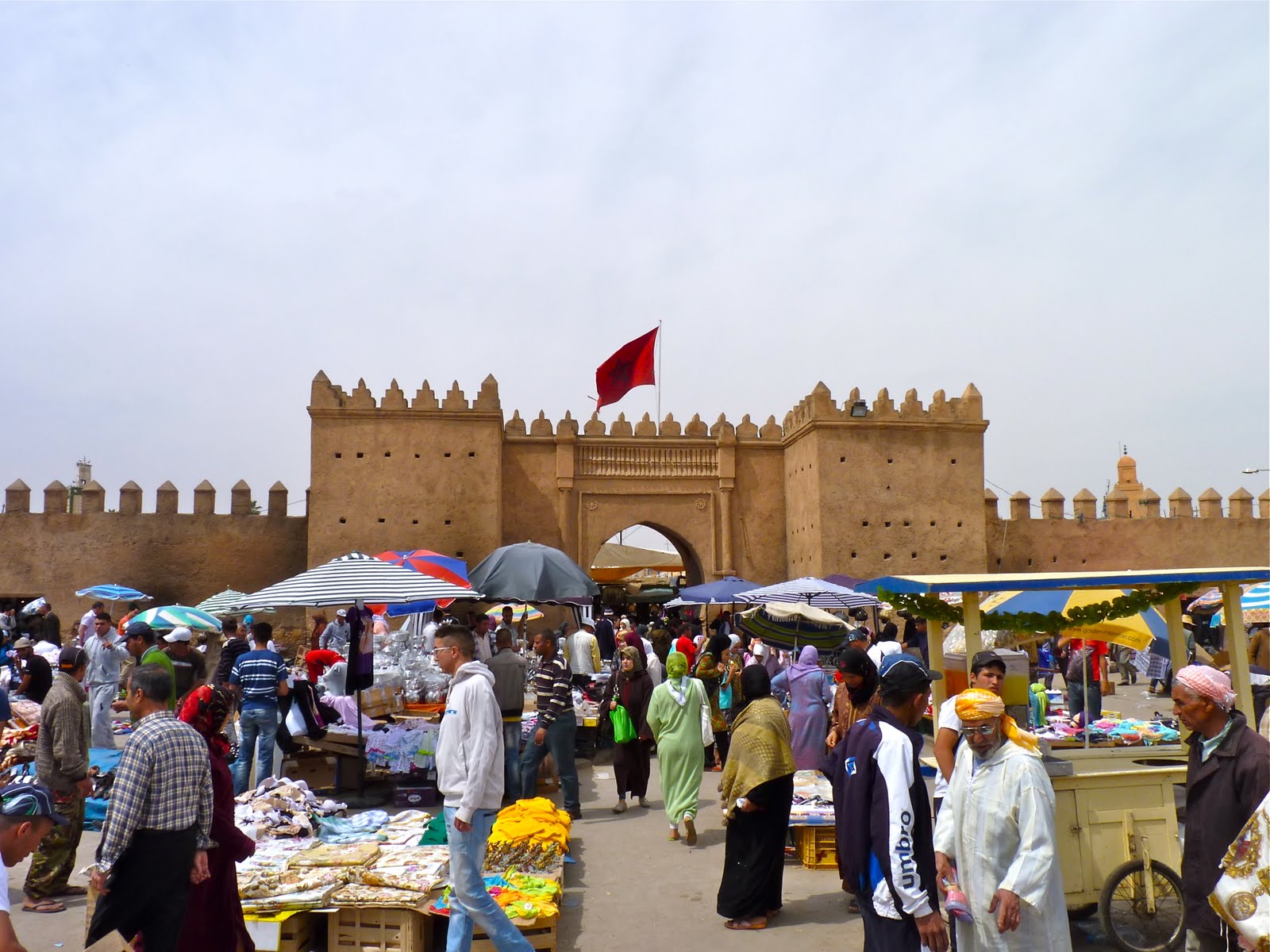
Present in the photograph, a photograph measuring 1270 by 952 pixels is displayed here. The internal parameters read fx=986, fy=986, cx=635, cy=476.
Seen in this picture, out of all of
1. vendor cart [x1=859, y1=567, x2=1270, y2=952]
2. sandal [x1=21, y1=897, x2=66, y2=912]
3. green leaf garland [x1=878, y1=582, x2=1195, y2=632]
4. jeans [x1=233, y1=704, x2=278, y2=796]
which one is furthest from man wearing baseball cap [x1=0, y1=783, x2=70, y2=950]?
jeans [x1=233, y1=704, x2=278, y2=796]

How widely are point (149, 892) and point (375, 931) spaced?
1.56 metres

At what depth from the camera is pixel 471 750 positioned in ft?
15.4

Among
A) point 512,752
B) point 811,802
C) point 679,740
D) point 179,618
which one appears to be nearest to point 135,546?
point 179,618

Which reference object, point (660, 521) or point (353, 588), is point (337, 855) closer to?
point (353, 588)

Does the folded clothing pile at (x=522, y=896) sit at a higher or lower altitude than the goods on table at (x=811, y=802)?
lower

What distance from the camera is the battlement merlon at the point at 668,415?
66.2 feet

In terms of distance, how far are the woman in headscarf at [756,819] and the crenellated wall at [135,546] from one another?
17.8 meters

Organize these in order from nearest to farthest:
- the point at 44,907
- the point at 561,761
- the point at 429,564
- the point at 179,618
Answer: the point at 44,907 → the point at 561,761 → the point at 429,564 → the point at 179,618

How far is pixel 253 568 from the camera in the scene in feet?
71.0

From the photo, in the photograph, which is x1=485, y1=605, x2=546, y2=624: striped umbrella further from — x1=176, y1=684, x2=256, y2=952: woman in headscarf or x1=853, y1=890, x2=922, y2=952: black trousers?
x1=853, y1=890, x2=922, y2=952: black trousers

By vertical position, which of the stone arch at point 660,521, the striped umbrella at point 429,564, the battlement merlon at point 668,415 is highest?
the battlement merlon at point 668,415

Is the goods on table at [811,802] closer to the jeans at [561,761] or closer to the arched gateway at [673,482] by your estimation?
the jeans at [561,761]

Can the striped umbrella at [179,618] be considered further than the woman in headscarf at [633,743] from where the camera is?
Yes

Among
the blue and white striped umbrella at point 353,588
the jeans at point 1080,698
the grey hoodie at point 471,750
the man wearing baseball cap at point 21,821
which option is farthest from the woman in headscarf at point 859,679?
the jeans at point 1080,698
